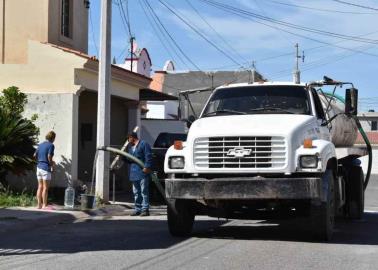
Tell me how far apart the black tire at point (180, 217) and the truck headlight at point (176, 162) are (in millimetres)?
615

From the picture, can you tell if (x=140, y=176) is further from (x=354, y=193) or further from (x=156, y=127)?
(x=156, y=127)

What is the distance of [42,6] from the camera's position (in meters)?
17.3

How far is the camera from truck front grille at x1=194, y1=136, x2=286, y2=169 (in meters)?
9.59

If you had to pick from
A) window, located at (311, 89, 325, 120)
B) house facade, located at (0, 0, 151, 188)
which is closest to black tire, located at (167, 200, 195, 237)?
window, located at (311, 89, 325, 120)

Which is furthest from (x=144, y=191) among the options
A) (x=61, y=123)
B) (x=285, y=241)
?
(x=285, y=241)

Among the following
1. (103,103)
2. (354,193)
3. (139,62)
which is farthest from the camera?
(139,62)

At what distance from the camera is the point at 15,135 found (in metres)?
15.0

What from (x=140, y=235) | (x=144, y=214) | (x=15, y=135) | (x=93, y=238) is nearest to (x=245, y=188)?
(x=140, y=235)

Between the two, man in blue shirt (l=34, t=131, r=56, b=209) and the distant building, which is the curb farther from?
the distant building

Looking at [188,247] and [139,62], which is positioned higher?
[139,62]

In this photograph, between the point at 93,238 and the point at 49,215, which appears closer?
the point at 93,238

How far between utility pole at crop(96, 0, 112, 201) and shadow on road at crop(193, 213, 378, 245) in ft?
13.4

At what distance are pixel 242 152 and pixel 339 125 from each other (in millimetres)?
4158

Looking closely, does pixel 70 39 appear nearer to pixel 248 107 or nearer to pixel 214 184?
pixel 248 107
